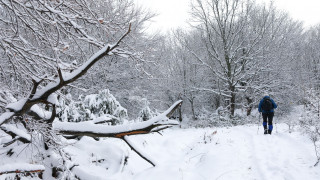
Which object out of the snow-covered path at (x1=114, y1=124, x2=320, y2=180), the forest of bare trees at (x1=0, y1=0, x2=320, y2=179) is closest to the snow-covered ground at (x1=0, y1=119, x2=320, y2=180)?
the snow-covered path at (x1=114, y1=124, x2=320, y2=180)

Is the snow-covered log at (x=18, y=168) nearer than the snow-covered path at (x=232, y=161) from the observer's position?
Yes

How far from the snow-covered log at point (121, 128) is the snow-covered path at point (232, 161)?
1.01 m

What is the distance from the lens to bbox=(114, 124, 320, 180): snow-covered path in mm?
3875

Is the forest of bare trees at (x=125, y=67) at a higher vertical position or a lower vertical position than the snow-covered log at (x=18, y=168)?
higher

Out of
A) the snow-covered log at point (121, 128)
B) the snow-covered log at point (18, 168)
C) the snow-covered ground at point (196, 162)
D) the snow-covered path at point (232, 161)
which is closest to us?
the snow-covered log at point (18, 168)

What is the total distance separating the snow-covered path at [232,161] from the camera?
3.88 metres

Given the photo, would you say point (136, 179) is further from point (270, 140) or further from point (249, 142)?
point (270, 140)

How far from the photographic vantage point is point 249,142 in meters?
6.66

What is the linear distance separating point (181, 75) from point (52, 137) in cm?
2172

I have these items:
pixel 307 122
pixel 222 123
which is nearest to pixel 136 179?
pixel 307 122

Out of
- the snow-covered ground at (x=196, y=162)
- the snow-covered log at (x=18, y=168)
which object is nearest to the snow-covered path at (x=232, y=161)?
the snow-covered ground at (x=196, y=162)

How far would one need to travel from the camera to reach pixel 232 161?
487 centimetres

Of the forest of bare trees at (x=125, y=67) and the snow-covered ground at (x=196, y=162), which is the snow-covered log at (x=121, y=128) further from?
the snow-covered ground at (x=196, y=162)

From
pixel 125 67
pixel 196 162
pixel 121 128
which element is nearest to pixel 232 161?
pixel 196 162
